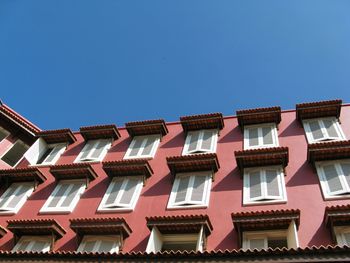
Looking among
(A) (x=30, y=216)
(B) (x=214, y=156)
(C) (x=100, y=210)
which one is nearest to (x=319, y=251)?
(B) (x=214, y=156)

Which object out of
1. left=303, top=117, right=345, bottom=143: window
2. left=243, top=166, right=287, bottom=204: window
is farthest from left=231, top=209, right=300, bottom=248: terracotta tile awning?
left=303, top=117, right=345, bottom=143: window

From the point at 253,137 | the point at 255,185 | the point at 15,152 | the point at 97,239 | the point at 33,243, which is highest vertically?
the point at 15,152

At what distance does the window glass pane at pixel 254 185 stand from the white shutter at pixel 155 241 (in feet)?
13.6

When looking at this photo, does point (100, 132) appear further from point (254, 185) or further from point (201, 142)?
point (254, 185)

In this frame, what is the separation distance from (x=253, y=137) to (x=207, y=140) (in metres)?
2.47

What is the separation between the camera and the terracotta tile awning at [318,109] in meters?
20.0

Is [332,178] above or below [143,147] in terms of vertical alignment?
below

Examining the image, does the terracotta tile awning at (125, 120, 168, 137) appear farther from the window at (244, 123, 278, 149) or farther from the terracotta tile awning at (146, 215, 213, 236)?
the terracotta tile awning at (146, 215, 213, 236)

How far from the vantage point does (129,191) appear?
60.4 feet

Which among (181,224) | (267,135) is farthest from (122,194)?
(267,135)

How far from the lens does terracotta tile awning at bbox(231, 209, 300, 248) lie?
13633 mm

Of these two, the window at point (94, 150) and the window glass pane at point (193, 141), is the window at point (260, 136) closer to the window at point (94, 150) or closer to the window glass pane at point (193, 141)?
the window glass pane at point (193, 141)

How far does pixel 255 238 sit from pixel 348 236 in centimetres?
307

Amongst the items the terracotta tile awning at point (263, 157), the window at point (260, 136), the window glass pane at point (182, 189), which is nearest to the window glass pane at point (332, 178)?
the terracotta tile awning at point (263, 157)
